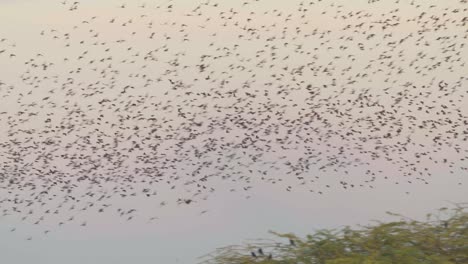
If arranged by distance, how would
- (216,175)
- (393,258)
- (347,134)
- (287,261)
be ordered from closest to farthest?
(393,258) → (287,261) → (216,175) → (347,134)

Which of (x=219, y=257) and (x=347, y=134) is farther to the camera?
(x=347, y=134)

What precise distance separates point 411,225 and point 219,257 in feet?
8.48

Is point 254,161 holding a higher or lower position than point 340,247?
higher

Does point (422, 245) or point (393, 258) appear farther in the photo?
point (422, 245)

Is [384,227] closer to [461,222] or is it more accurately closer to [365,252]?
[365,252]

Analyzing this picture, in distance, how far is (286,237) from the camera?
9805 mm

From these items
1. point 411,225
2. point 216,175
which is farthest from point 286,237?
point 216,175

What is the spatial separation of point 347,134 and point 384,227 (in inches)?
603

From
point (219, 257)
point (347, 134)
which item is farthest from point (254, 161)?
point (219, 257)

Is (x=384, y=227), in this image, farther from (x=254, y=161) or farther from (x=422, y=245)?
(x=254, y=161)

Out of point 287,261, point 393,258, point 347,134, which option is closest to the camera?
Result: point 393,258

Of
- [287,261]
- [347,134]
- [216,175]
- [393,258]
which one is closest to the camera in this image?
[393,258]

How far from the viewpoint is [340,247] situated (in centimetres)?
971

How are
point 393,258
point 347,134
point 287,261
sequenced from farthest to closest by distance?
point 347,134
point 287,261
point 393,258
